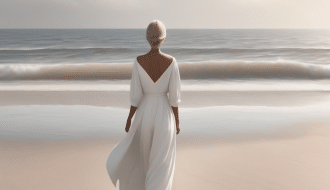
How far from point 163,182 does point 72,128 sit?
9.12ft

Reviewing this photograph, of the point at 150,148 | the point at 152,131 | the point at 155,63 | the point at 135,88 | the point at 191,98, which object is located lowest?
the point at 191,98

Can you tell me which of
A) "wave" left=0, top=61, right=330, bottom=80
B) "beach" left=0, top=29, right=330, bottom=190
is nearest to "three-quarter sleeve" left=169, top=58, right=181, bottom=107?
"beach" left=0, top=29, right=330, bottom=190

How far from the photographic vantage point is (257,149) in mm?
3889

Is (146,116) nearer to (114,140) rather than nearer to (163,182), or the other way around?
(163,182)

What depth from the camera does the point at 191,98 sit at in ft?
22.8

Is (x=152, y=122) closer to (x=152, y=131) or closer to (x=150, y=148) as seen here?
(x=152, y=131)

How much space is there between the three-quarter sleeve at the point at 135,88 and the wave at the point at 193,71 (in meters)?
9.85

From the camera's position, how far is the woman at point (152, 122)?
2281 millimetres

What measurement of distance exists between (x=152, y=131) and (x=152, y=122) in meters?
0.09

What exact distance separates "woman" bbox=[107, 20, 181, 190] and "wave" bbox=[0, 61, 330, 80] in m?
9.76

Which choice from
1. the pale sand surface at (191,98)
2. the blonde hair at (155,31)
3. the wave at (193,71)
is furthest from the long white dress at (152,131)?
the wave at (193,71)

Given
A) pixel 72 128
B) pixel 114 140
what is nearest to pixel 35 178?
pixel 114 140

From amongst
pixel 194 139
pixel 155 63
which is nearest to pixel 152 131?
pixel 155 63

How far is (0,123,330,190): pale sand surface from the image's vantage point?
2973 mm
